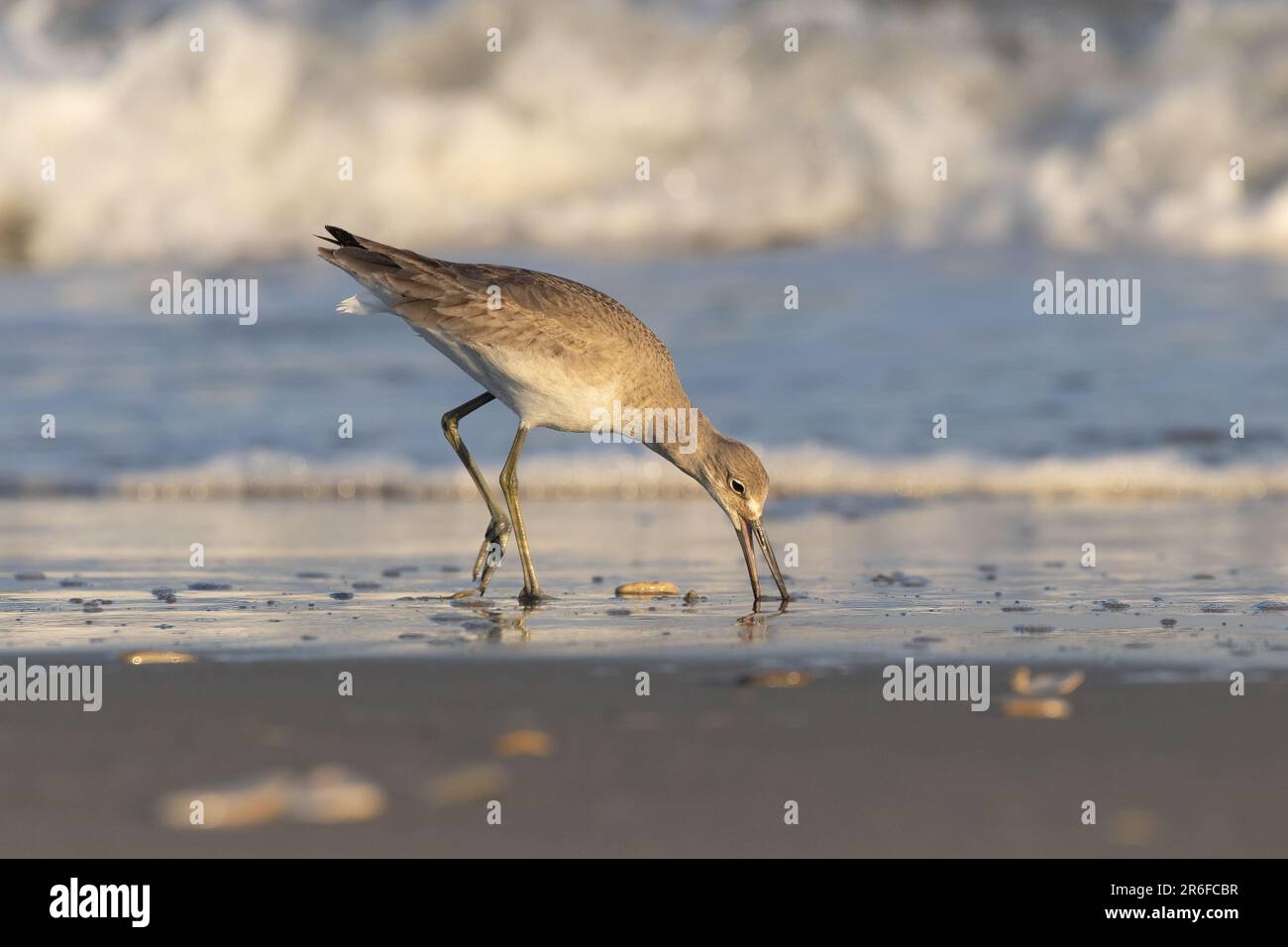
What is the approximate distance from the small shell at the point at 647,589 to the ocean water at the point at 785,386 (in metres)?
2.74

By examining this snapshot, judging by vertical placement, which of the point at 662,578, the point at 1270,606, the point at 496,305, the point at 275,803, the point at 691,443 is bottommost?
the point at 275,803

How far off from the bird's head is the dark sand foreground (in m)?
1.46

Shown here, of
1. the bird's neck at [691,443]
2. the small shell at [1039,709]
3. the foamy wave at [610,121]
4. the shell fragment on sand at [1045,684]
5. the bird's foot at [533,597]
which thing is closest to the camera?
the small shell at [1039,709]

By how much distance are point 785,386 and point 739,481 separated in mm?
4412

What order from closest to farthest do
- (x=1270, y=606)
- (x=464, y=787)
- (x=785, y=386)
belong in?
1. (x=464, y=787)
2. (x=1270, y=606)
3. (x=785, y=386)

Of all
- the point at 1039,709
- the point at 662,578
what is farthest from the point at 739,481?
the point at 1039,709

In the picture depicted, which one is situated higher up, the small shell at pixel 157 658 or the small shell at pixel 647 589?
the small shell at pixel 647 589

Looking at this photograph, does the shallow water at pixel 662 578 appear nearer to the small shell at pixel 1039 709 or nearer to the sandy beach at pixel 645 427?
the sandy beach at pixel 645 427

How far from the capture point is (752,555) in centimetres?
638

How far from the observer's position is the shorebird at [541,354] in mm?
6352

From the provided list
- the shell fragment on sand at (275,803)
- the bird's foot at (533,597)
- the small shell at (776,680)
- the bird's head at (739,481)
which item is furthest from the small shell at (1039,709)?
the bird's foot at (533,597)

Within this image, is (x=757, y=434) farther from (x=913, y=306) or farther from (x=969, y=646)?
(x=969, y=646)

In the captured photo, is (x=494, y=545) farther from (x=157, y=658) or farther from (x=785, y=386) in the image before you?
(x=785, y=386)
